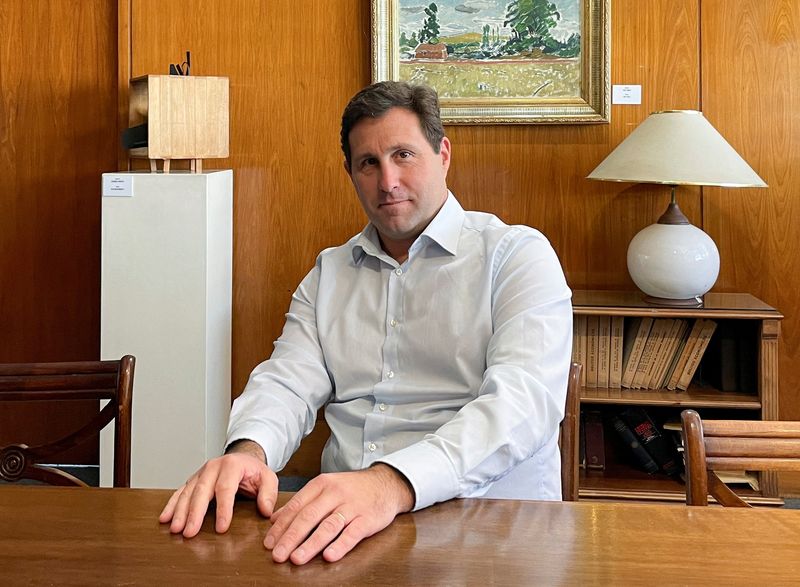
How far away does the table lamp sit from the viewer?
3.24 meters

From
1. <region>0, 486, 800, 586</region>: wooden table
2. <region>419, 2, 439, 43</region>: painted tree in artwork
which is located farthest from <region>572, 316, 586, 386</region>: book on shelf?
<region>0, 486, 800, 586</region>: wooden table

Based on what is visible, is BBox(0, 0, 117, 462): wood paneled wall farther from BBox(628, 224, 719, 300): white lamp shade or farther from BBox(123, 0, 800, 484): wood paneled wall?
BBox(628, 224, 719, 300): white lamp shade

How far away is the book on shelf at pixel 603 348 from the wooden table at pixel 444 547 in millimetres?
2246

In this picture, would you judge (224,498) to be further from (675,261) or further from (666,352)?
(666,352)

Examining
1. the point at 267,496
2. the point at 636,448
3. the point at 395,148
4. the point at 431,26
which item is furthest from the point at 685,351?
the point at 267,496

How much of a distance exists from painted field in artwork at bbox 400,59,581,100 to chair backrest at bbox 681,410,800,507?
7.83 feet

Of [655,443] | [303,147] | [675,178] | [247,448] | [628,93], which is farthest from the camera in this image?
[303,147]

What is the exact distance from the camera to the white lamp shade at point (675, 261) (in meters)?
3.36

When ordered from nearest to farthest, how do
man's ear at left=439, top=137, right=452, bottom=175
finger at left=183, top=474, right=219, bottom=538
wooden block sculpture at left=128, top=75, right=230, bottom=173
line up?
1. finger at left=183, top=474, right=219, bottom=538
2. man's ear at left=439, top=137, right=452, bottom=175
3. wooden block sculpture at left=128, top=75, right=230, bottom=173

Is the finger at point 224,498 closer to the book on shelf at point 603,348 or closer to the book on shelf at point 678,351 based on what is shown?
the book on shelf at point 603,348

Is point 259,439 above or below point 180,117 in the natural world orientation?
below

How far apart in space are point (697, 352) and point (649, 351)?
0.16 m

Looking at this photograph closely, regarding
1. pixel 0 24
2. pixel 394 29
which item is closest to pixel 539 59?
pixel 394 29

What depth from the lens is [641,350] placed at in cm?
353
